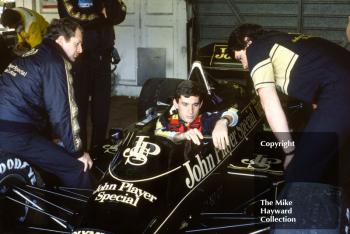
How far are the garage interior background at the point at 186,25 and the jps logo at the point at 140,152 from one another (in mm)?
5727

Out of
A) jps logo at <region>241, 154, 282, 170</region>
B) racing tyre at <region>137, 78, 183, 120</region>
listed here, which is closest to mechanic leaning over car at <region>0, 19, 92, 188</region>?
jps logo at <region>241, 154, 282, 170</region>

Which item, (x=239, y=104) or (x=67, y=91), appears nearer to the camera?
(x=67, y=91)

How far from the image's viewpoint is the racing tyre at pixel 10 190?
3.54m

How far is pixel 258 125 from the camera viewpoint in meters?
4.80

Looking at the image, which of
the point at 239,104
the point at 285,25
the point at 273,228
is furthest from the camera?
the point at 285,25

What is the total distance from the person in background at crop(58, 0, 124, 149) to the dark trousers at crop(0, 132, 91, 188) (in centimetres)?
145

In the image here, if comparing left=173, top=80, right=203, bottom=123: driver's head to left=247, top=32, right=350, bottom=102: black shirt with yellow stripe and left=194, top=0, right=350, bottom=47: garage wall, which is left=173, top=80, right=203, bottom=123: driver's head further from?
left=194, top=0, right=350, bottom=47: garage wall

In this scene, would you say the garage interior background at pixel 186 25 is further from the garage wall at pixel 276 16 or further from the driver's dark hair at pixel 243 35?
the driver's dark hair at pixel 243 35

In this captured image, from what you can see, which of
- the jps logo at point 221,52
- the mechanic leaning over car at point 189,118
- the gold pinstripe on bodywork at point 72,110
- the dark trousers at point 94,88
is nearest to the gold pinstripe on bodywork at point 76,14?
the dark trousers at point 94,88

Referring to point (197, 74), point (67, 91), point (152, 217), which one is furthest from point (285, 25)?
point (152, 217)

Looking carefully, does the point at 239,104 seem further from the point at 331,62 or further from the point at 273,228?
the point at 273,228

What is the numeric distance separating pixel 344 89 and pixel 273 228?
86cm

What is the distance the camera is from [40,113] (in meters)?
3.87

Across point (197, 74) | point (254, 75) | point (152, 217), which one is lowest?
point (152, 217)
